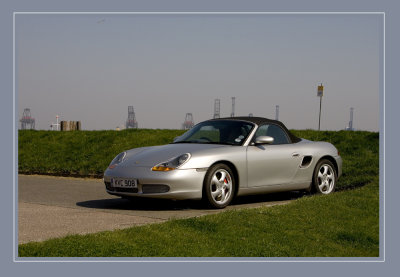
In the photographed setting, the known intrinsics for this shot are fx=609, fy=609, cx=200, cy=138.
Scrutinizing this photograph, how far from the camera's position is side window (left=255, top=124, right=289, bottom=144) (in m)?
10.7

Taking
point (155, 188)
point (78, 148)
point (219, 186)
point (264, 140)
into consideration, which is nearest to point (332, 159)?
point (264, 140)

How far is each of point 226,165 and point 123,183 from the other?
167 cm

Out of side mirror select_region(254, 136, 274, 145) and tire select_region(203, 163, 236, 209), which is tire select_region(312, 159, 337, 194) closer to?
side mirror select_region(254, 136, 274, 145)

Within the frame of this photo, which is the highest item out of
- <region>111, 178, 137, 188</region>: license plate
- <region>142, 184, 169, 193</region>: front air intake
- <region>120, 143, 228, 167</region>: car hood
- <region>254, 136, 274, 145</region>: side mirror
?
<region>254, 136, 274, 145</region>: side mirror

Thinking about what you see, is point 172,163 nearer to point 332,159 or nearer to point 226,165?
point 226,165

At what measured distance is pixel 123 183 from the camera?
31.9 feet

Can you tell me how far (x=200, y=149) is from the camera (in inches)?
382

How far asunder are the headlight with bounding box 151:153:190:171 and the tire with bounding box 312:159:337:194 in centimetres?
301

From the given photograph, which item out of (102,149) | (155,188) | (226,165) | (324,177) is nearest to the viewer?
(155,188)

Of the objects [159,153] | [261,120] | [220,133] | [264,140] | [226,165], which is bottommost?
[226,165]

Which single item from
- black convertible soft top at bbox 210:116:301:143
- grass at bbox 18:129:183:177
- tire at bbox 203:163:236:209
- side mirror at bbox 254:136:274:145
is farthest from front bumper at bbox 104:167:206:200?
grass at bbox 18:129:183:177

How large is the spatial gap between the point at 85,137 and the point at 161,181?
1344 cm

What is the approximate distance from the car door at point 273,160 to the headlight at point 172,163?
120 centimetres

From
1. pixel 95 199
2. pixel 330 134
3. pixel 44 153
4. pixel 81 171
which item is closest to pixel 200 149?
pixel 95 199
